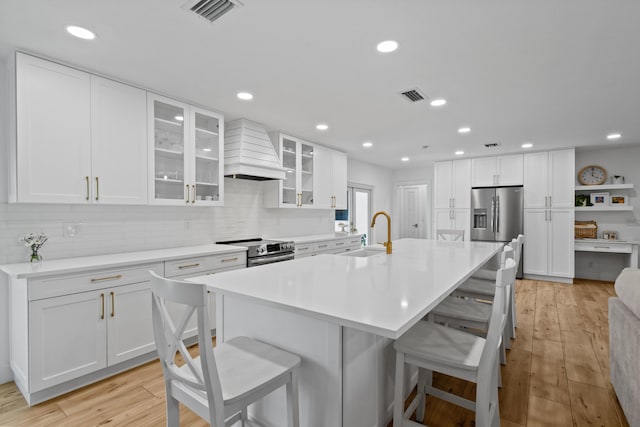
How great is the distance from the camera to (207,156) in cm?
352

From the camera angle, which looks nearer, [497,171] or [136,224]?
[136,224]

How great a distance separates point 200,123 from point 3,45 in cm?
157

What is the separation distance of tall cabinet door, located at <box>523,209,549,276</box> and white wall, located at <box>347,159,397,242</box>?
2.99 m

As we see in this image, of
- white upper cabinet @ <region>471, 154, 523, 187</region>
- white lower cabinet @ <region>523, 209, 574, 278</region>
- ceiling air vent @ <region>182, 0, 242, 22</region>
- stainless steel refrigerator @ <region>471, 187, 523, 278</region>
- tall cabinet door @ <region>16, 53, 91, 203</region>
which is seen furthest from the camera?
white upper cabinet @ <region>471, 154, 523, 187</region>

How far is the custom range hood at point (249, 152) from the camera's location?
3.72 meters

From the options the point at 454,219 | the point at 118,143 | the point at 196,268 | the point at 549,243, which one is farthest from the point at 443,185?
the point at 118,143

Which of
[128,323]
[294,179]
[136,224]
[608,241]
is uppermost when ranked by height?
[294,179]

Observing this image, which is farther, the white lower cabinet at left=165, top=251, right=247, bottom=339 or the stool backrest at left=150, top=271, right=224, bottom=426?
the white lower cabinet at left=165, top=251, right=247, bottom=339

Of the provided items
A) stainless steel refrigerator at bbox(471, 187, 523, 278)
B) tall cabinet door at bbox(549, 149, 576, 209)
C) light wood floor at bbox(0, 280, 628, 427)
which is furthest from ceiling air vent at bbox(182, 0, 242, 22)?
tall cabinet door at bbox(549, 149, 576, 209)

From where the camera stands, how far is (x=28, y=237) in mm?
2379

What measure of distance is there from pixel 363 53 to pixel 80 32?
6.18 feet

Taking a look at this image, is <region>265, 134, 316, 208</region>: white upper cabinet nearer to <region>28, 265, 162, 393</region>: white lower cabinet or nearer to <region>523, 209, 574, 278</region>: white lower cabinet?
<region>28, 265, 162, 393</region>: white lower cabinet

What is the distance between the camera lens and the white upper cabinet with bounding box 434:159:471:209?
21.6 ft

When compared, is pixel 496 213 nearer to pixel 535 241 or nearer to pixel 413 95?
pixel 535 241
